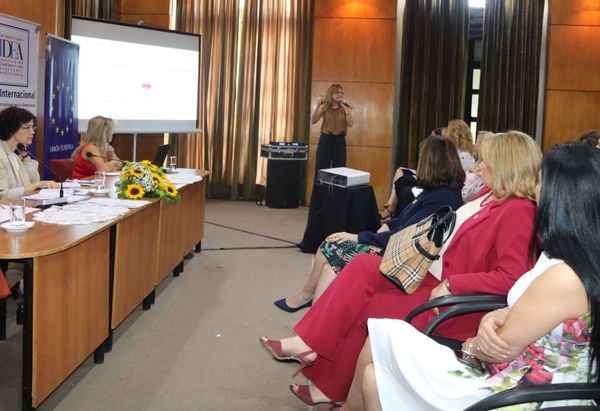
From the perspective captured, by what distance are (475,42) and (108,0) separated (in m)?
4.65

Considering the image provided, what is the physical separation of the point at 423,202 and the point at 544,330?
6.25 ft

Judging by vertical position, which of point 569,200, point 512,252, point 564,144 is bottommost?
point 512,252

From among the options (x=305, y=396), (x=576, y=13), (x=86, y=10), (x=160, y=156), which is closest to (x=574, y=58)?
(x=576, y=13)

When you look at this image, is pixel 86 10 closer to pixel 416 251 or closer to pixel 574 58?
pixel 574 58

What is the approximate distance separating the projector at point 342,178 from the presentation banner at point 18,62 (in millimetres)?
2614

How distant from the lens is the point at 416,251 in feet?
9.05

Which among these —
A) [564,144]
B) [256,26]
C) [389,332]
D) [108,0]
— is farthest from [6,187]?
[256,26]

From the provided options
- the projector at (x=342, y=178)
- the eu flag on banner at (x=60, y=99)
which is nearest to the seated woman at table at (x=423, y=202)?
the projector at (x=342, y=178)

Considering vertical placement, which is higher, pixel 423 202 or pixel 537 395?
pixel 423 202

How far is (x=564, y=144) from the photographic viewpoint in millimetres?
1899

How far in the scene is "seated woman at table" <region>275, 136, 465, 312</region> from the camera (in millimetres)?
3631

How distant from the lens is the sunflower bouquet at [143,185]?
162 inches

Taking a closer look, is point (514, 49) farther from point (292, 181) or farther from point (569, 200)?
point (569, 200)

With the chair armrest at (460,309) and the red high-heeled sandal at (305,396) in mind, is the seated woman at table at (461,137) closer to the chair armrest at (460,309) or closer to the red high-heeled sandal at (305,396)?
the red high-heeled sandal at (305,396)
